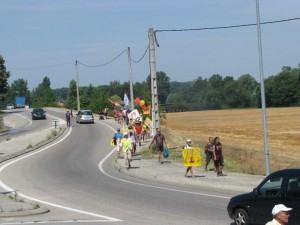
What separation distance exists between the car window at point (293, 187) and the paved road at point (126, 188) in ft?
7.22

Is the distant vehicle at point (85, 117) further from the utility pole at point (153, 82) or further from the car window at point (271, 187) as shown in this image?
the car window at point (271, 187)

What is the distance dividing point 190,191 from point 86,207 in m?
4.52

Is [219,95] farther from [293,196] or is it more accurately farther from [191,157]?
[293,196]

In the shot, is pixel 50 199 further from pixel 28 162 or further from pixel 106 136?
pixel 106 136

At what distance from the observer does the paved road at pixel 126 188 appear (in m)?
14.8

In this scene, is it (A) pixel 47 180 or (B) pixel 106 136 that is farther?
(B) pixel 106 136

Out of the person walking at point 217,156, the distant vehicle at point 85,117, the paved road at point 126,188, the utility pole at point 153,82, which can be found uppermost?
the utility pole at point 153,82

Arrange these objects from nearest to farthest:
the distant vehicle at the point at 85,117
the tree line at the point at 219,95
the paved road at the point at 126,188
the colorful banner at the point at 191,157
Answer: the paved road at the point at 126,188
the colorful banner at the point at 191,157
the distant vehicle at the point at 85,117
the tree line at the point at 219,95

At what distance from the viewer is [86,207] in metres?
16.3

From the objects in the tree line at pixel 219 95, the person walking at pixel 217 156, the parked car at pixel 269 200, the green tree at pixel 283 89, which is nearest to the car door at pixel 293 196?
the parked car at pixel 269 200

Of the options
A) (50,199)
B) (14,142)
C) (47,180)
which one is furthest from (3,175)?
(14,142)

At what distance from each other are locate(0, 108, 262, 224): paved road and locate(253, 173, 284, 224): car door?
130 centimetres

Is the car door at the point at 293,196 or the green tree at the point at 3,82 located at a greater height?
the green tree at the point at 3,82

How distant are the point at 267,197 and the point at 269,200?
102 mm
